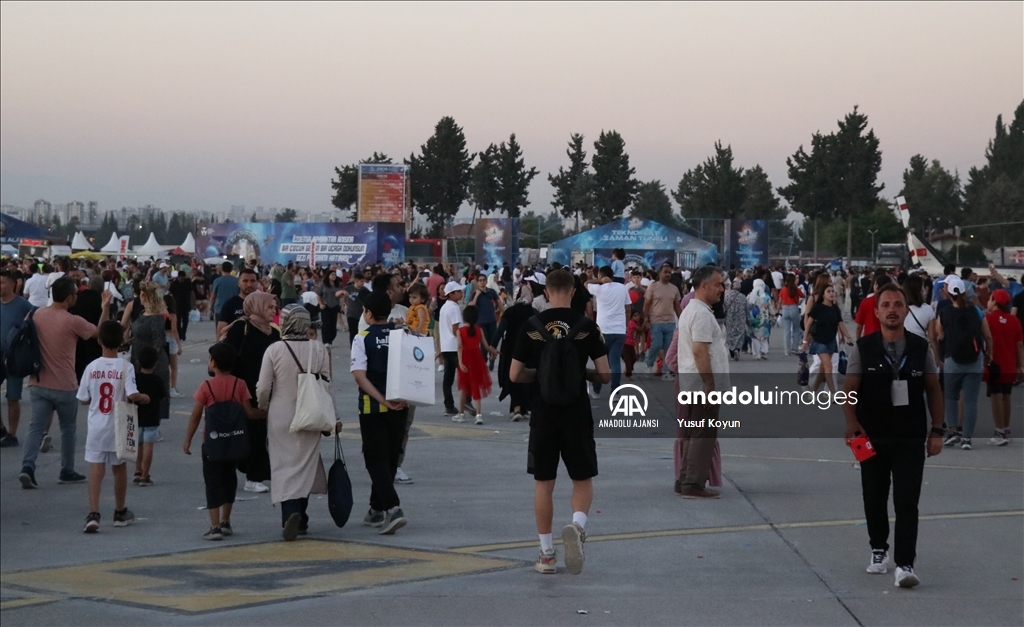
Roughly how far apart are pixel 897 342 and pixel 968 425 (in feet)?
20.0

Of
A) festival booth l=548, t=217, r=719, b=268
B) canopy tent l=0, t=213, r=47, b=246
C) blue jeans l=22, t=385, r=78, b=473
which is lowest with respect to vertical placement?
blue jeans l=22, t=385, r=78, b=473

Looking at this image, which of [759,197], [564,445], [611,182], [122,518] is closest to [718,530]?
[564,445]

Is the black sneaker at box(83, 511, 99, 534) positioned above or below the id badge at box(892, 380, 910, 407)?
below

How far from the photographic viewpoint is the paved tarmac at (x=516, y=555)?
6.17 meters

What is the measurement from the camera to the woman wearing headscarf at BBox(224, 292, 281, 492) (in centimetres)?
936

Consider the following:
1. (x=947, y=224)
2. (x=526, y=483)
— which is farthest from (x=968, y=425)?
(x=947, y=224)

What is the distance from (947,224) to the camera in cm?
9544

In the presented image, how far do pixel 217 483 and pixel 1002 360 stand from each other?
331 inches

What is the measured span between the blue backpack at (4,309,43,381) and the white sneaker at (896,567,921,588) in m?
7.40

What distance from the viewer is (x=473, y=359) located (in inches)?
549

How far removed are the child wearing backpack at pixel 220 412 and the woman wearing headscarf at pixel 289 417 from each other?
0.97 ft

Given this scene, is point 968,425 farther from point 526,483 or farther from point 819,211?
point 819,211

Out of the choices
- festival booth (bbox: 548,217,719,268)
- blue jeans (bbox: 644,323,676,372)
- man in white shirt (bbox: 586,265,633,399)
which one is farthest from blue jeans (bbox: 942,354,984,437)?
festival booth (bbox: 548,217,719,268)

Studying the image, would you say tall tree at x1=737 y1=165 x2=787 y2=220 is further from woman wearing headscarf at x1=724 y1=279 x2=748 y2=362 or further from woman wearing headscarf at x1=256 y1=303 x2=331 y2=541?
woman wearing headscarf at x1=256 y1=303 x2=331 y2=541
